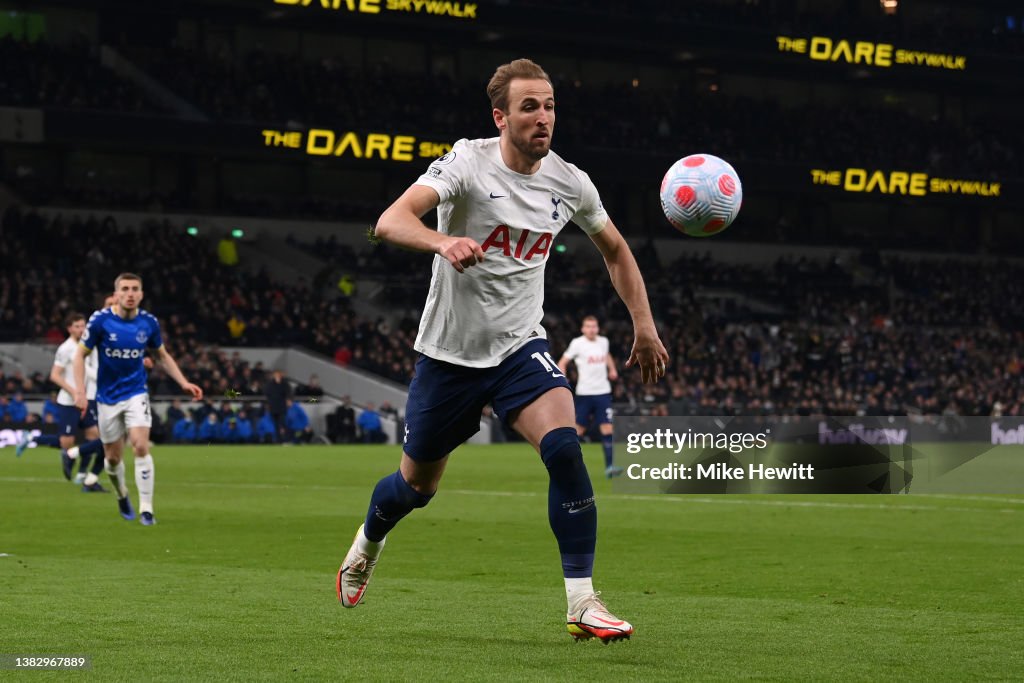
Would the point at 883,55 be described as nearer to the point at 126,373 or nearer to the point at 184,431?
the point at 184,431

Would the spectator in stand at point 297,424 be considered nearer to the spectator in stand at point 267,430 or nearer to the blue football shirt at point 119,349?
the spectator in stand at point 267,430

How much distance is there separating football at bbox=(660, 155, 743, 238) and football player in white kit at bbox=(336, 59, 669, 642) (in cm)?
107

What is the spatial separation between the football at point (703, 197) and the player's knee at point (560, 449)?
6.14 feet

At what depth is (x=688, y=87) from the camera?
2158 inches

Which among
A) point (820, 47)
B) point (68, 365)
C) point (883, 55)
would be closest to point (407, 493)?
point (68, 365)

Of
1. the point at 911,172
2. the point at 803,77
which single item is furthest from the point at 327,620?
the point at 803,77

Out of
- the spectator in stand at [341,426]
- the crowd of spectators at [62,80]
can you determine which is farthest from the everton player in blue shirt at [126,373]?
the crowd of spectators at [62,80]

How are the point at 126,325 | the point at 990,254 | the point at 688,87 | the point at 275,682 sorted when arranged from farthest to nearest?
the point at 990,254, the point at 688,87, the point at 126,325, the point at 275,682

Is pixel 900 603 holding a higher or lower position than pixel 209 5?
lower

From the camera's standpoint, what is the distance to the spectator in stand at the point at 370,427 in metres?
35.6

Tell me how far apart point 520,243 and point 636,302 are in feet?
2.41

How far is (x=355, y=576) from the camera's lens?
7.74 metres

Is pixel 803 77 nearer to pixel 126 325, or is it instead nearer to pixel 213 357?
pixel 213 357

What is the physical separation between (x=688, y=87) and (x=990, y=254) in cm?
1409
